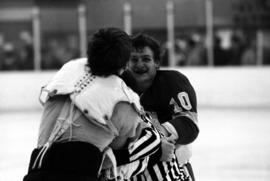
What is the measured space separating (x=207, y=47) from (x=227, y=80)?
0.83 metres

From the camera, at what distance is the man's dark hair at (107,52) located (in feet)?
8.23

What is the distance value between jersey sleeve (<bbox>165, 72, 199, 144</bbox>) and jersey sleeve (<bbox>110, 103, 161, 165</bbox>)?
399mm

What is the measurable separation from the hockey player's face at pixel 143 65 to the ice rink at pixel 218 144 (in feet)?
11.8

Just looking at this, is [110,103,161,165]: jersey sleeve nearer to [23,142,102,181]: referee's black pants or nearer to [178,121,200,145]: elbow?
[23,142,102,181]: referee's black pants

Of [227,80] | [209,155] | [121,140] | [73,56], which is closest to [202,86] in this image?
[227,80]

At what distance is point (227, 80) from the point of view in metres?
15.7

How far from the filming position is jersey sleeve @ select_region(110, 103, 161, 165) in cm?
248

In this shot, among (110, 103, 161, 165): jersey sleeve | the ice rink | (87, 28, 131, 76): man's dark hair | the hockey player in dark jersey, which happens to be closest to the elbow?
the hockey player in dark jersey

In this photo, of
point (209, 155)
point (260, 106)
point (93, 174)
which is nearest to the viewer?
point (93, 174)

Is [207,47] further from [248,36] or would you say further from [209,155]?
[209,155]

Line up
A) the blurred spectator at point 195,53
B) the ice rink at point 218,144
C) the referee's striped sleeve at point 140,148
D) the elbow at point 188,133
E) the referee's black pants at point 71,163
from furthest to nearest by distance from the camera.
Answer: the blurred spectator at point 195,53
the ice rink at point 218,144
the elbow at point 188,133
the referee's striped sleeve at point 140,148
the referee's black pants at point 71,163

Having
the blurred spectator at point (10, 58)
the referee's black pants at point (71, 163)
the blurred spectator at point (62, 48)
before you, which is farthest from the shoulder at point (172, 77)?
the blurred spectator at point (10, 58)

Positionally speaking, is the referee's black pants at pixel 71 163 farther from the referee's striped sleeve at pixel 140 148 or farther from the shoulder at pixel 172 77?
the shoulder at pixel 172 77

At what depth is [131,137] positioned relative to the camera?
253cm
